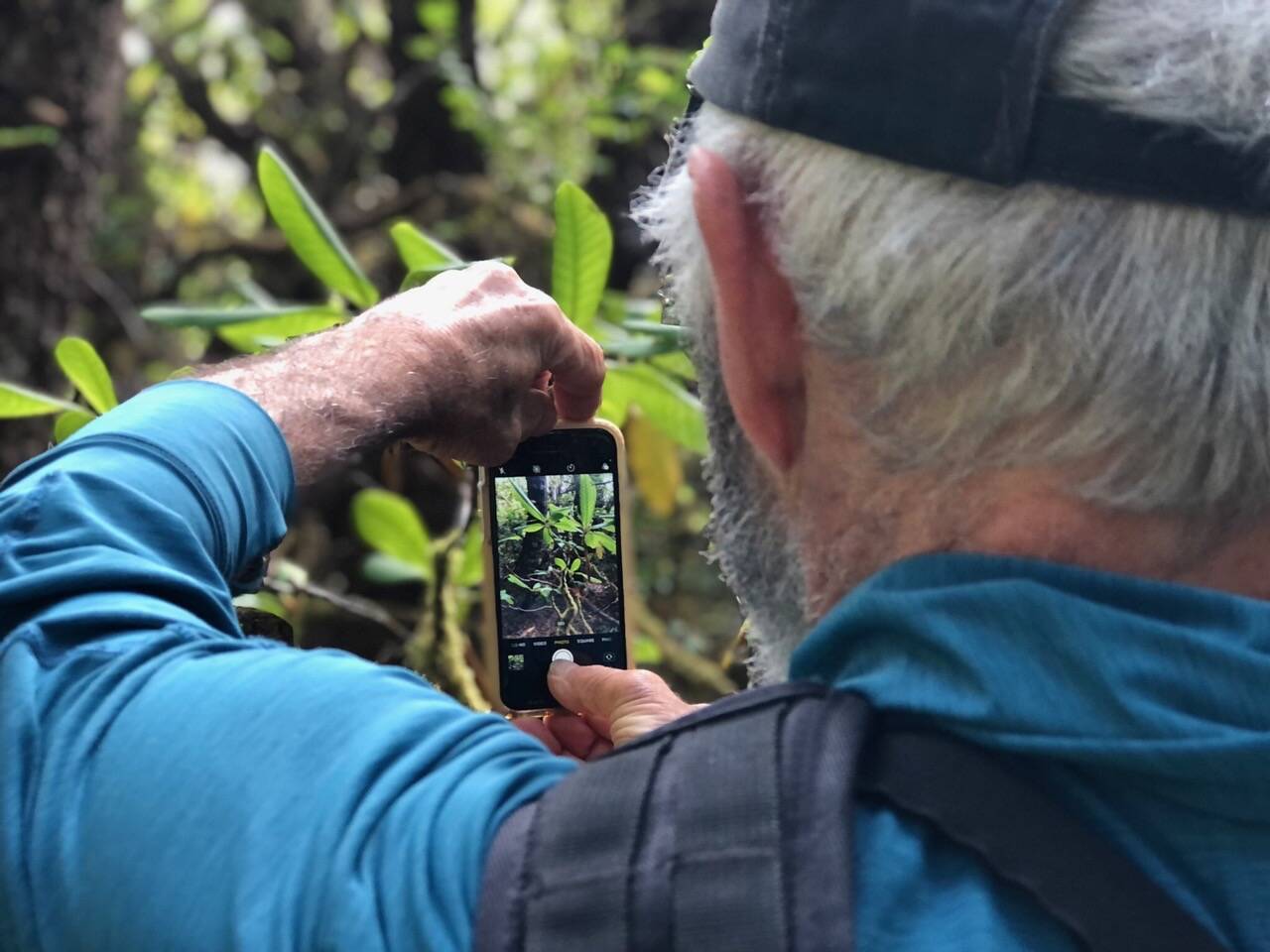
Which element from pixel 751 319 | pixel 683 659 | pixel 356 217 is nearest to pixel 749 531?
pixel 751 319

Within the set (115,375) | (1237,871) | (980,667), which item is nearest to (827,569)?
(980,667)

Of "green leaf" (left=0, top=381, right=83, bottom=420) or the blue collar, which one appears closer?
the blue collar

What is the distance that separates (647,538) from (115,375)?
5.58ft

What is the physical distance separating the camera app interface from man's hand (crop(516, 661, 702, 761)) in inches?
1.1

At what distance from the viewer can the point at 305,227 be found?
66.7 inches

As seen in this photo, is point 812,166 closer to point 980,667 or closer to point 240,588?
point 980,667

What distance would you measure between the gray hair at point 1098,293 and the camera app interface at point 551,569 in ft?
1.64

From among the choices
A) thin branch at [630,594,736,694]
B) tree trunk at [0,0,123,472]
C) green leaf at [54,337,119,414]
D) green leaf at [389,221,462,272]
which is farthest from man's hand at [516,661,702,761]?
tree trunk at [0,0,123,472]

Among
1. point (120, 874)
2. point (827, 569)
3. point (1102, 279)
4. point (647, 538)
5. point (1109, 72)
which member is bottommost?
point (647, 538)

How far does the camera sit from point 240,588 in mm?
1176

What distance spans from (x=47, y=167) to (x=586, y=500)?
2160 millimetres

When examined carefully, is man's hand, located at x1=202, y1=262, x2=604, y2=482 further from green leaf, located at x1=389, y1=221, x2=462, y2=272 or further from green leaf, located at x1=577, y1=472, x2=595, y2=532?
green leaf, located at x1=389, y1=221, x2=462, y2=272

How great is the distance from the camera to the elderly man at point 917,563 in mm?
751

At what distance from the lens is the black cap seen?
0.76m
